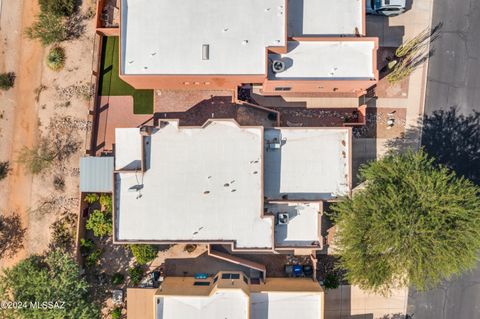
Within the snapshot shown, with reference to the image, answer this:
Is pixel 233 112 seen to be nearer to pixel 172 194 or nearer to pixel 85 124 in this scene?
pixel 172 194

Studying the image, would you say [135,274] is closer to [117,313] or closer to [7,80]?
[117,313]

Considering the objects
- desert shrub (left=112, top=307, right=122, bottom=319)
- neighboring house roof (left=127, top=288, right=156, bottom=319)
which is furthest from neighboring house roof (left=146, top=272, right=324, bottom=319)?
desert shrub (left=112, top=307, right=122, bottom=319)

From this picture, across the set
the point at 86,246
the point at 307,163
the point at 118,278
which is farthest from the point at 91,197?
the point at 307,163

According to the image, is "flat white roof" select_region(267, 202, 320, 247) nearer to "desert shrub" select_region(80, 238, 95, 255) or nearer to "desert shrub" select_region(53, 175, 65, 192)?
"desert shrub" select_region(80, 238, 95, 255)

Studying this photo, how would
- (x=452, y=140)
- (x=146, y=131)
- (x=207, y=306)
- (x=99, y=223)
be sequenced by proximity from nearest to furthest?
(x=146, y=131) < (x=207, y=306) < (x=99, y=223) < (x=452, y=140)

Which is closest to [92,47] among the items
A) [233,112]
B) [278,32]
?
[233,112]

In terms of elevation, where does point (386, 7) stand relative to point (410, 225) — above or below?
above

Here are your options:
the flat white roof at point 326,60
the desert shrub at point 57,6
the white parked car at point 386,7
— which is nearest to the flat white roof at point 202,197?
the flat white roof at point 326,60

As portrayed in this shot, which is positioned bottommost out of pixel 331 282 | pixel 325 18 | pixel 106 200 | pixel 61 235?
pixel 331 282
